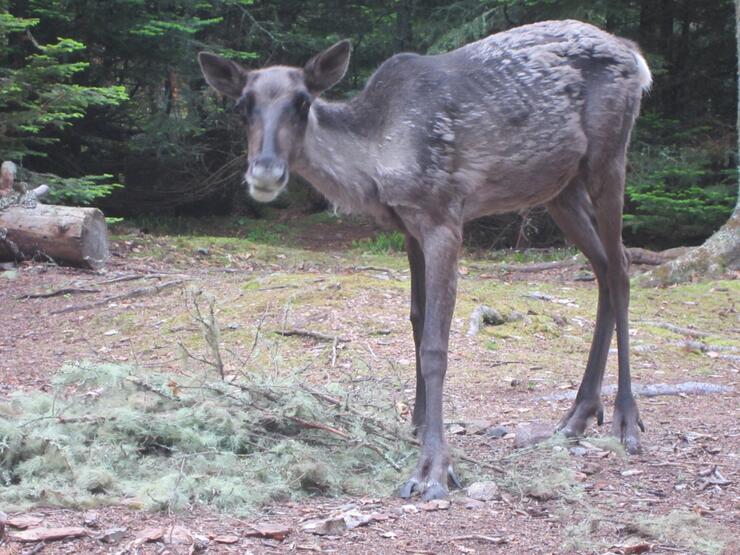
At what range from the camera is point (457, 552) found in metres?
4.12

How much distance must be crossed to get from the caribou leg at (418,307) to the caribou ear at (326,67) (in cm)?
106

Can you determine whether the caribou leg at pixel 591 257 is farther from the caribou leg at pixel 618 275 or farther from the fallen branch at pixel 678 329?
the fallen branch at pixel 678 329

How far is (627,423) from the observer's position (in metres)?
6.17

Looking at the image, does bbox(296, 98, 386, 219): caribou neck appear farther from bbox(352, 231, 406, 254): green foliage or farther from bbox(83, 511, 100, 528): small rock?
bbox(352, 231, 406, 254): green foliage

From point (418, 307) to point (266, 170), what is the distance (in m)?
1.45

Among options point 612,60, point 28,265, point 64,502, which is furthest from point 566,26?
point 28,265

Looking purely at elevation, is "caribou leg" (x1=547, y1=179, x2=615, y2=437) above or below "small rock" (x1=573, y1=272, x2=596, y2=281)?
above

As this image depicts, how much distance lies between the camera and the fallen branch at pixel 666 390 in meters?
7.43

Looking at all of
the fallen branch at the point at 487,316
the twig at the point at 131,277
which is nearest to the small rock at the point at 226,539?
the fallen branch at the point at 487,316

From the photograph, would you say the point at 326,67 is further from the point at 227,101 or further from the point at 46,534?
the point at 227,101

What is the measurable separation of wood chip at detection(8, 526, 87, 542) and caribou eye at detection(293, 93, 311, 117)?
2.57 metres

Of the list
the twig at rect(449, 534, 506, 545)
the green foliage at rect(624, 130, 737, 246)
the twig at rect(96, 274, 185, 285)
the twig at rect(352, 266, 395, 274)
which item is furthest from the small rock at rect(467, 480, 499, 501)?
the green foliage at rect(624, 130, 737, 246)

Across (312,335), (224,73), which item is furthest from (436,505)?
(312,335)

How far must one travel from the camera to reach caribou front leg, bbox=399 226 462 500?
5.04 metres
